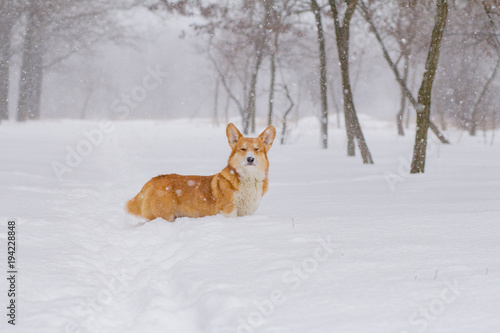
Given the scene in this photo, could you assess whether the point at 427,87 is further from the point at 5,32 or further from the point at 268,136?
the point at 5,32

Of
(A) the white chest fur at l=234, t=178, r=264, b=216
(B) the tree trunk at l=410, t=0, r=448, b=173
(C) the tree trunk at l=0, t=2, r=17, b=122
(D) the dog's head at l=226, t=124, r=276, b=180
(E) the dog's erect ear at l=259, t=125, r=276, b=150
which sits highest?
(C) the tree trunk at l=0, t=2, r=17, b=122

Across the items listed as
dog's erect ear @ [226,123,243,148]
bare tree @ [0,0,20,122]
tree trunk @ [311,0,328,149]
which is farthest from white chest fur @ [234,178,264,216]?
bare tree @ [0,0,20,122]

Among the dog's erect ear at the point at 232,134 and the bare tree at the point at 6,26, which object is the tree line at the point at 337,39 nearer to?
the bare tree at the point at 6,26

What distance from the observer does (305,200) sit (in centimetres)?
666

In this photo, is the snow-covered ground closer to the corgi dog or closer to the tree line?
the corgi dog

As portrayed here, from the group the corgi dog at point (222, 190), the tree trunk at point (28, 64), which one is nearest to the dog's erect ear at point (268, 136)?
the corgi dog at point (222, 190)

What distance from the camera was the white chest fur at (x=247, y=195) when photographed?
202 inches

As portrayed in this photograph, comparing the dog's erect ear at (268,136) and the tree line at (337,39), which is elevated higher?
the tree line at (337,39)

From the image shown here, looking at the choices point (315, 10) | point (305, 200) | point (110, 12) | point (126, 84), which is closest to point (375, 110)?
point (126, 84)

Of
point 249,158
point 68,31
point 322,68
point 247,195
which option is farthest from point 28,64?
point 249,158

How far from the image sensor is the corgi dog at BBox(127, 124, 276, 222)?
507 centimetres

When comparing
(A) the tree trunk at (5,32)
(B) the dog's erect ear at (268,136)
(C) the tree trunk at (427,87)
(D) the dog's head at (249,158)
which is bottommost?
(D) the dog's head at (249,158)

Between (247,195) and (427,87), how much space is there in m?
5.52

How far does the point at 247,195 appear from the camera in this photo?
17.0ft
